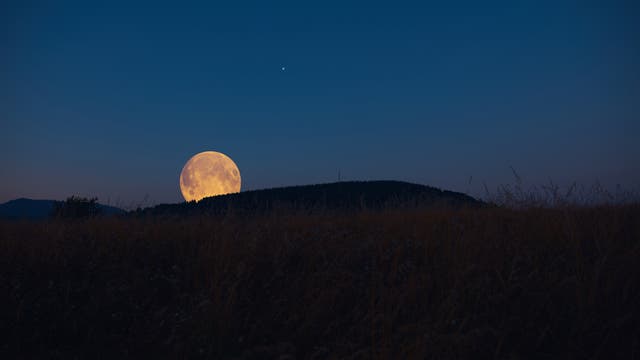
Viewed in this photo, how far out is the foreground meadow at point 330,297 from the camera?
2.71m

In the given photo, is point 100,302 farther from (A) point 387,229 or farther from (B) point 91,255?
(A) point 387,229

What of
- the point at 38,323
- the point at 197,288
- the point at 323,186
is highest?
the point at 323,186

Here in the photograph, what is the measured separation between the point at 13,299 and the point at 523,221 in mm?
6165

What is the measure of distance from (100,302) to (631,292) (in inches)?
187

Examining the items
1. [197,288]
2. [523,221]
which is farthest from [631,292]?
[197,288]

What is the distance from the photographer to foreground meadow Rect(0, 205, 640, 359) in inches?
106

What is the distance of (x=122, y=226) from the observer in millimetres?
5930

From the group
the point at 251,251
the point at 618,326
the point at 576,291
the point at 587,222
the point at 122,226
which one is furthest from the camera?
the point at 122,226

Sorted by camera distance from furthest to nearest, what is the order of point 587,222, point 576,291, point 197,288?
point 587,222 → point 197,288 → point 576,291

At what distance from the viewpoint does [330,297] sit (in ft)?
10.6

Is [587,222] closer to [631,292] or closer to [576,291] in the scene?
[631,292]

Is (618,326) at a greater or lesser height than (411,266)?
lesser

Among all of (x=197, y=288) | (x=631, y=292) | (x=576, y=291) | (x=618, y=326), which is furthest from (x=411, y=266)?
(x=197, y=288)

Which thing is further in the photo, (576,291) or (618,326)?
(576,291)
